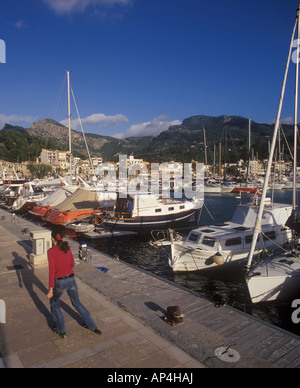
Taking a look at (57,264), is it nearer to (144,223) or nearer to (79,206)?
(144,223)

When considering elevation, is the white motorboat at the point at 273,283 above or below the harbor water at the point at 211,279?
above

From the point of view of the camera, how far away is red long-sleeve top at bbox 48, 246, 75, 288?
5.83m

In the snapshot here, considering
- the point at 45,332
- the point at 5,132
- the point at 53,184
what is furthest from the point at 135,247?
the point at 5,132

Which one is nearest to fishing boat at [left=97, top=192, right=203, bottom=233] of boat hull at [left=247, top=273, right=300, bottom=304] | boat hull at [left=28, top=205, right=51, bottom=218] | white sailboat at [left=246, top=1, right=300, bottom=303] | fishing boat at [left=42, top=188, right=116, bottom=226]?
fishing boat at [left=42, top=188, right=116, bottom=226]

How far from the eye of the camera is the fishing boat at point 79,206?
27.0m

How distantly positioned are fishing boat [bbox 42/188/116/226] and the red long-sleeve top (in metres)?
21.3

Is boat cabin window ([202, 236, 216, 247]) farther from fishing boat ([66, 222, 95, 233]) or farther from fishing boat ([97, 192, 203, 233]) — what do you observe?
fishing boat ([66, 222, 95, 233])

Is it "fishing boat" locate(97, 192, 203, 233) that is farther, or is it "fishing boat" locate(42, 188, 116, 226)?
"fishing boat" locate(42, 188, 116, 226)

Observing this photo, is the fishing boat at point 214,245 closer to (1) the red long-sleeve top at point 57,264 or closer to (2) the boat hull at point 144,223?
(2) the boat hull at point 144,223

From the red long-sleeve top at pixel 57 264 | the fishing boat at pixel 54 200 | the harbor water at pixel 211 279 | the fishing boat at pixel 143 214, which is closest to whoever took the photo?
the red long-sleeve top at pixel 57 264

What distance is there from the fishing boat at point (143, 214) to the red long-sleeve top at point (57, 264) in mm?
19112

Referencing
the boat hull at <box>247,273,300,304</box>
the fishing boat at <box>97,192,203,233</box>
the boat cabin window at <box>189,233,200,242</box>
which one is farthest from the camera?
the fishing boat at <box>97,192,203,233</box>

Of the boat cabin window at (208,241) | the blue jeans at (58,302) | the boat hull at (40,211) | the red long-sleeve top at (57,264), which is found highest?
the red long-sleeve top at (57,264)

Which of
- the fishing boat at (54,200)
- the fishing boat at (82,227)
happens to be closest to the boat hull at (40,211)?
the fishing boat at (54,200)
